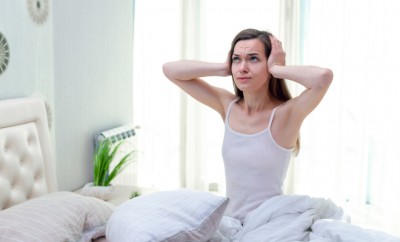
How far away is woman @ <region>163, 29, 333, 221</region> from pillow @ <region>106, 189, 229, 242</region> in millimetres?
240

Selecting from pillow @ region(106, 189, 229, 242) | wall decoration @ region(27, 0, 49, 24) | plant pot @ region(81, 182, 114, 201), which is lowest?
plant pot @ region(81, 182, 114, 201)

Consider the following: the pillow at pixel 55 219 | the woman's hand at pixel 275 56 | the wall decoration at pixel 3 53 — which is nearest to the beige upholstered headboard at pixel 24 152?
the wall decoration at pixel 3 53

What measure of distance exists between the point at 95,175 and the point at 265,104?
121 cm

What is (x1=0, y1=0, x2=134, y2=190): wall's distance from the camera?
2303mm

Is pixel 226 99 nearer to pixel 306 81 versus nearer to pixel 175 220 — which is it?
pixel 306 81

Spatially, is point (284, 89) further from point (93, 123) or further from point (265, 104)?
point (93, 123)

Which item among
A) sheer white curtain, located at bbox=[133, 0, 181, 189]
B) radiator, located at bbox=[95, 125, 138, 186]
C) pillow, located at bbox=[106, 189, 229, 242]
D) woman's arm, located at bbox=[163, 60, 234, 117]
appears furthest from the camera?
sheer white curtain, located at bbox=[133, 0, 181, 189]

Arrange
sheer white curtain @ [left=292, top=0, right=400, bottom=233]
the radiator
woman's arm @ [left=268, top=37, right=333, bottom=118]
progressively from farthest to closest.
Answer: sheer white curtain @ [left=292, top=0, right=400, bottom=233]
the radiator
woman's arm @ [left=268, top=37, right=333, bottom=118]

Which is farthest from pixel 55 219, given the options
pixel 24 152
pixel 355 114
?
pixel 355 114

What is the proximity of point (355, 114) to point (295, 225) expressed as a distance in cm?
224

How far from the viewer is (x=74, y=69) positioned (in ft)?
8.99

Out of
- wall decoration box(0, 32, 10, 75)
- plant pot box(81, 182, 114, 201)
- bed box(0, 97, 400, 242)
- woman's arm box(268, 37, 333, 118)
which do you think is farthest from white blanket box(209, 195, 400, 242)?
wall decoration box(0, 32, 10, 75)

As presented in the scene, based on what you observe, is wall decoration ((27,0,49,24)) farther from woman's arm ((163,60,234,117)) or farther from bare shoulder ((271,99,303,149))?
bare shoulder ((271,99,303,149))

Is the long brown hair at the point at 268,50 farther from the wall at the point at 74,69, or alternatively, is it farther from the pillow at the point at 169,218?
the wall at the point at 74,69
